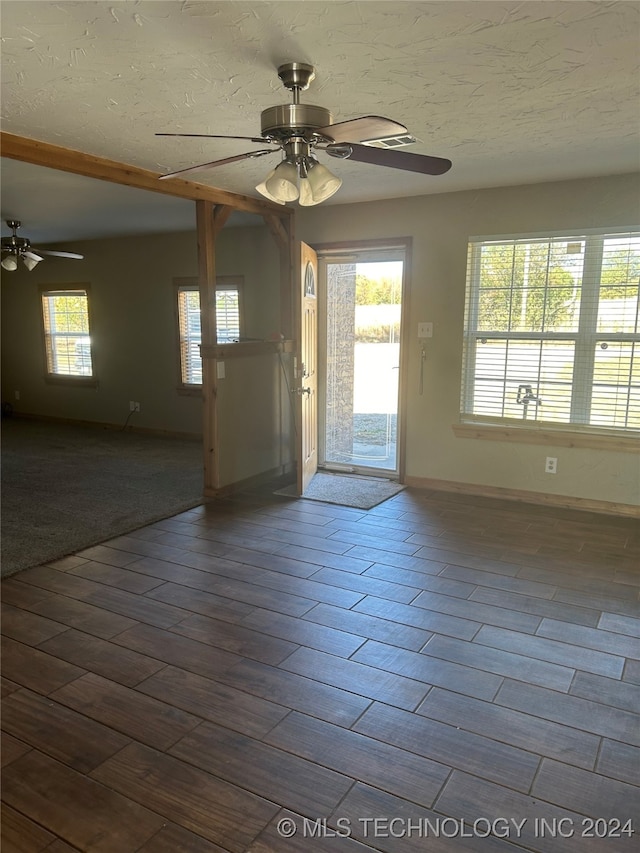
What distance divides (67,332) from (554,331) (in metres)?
6.44

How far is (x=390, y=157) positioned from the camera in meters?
2.27

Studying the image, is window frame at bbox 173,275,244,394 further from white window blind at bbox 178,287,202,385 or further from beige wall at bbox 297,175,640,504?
beige wall at bbox 297,175,640,504

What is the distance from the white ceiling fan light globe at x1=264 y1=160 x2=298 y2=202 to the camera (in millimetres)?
2303

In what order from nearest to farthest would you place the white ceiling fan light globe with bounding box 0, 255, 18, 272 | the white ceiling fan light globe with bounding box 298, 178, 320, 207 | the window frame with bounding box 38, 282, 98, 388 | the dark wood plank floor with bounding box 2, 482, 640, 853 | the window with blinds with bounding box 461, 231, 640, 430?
the dark wood plank floor with bounding box 2, 482, 640, 853 < the white ceiling fan light globe with bounding box 298, 178, 320, 207 < the window with blinds with bounding box 461, 231, 640, 430 < the white ceiling fan light globe with bounding box 0, 255, 18, 272 < the window frame with bounding box 38, 282, 98, 388

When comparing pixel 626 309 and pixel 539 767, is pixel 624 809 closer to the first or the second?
pixel 539 767

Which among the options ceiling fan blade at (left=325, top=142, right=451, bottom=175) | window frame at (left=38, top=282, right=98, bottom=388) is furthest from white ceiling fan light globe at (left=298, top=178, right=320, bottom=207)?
window frame at (left=38, top=282, right=98, bottom=388)

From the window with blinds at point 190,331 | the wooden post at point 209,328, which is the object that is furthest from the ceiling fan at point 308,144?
the window with blinds at point 190,331

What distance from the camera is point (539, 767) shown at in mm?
1859

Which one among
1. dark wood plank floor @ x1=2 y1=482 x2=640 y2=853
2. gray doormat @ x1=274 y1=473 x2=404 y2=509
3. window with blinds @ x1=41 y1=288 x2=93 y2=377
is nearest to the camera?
dark wood plank floor @ x1=2 y1=482 x2=640 y2=853

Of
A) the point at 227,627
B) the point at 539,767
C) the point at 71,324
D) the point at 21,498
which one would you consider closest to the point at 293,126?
the point at 227,627

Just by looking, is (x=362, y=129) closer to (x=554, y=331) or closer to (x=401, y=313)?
(x=554, y=331)

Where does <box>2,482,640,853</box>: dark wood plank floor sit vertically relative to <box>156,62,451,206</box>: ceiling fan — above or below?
below

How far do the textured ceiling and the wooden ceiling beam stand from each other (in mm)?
91

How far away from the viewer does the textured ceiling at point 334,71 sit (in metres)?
1.86
